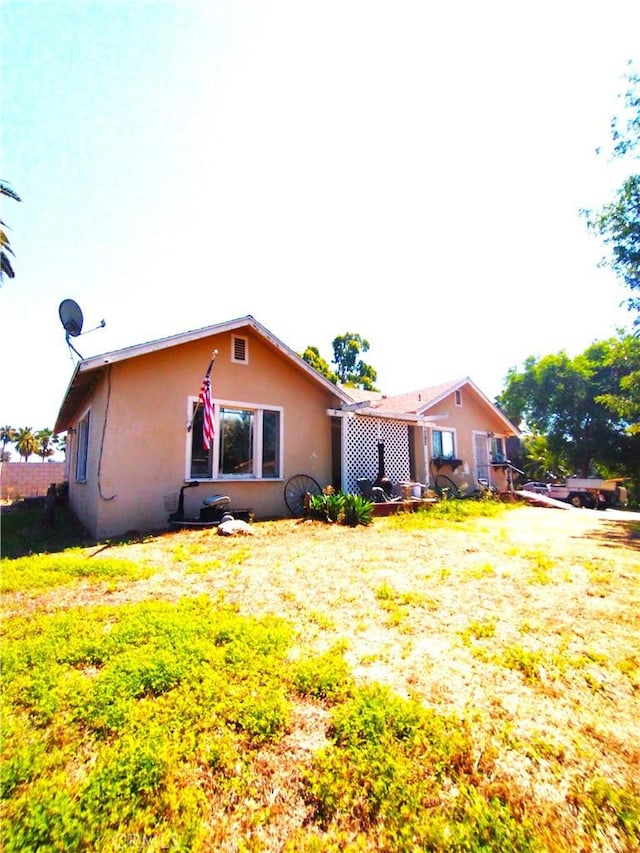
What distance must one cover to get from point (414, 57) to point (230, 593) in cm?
864

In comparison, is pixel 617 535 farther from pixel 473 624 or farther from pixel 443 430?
pixel 443 430

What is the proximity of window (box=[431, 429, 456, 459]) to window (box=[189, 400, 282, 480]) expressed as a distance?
7.92 m

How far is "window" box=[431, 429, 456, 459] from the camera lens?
15702 mm

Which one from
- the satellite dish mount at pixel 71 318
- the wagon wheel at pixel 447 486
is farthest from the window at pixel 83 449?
the wagon wheel at pixel 447 486

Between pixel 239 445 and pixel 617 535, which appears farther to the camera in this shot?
pixel 239 445

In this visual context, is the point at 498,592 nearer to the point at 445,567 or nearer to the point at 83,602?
the point at 445,567

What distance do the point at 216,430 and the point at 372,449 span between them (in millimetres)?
5239

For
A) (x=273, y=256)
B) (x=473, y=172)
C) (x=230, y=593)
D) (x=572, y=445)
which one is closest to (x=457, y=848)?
(x=230, y=593)

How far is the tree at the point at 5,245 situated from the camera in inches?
483

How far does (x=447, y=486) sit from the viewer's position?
15.4 meters

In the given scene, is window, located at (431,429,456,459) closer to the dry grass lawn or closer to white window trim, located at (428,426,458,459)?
white window trim, located at (428,426,458,459)

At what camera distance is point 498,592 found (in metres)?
4.36

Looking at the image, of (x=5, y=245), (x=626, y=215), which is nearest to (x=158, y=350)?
(x=5, y=245)

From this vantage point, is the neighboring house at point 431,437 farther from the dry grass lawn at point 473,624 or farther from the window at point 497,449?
the dry grass lawn at point 473,624
